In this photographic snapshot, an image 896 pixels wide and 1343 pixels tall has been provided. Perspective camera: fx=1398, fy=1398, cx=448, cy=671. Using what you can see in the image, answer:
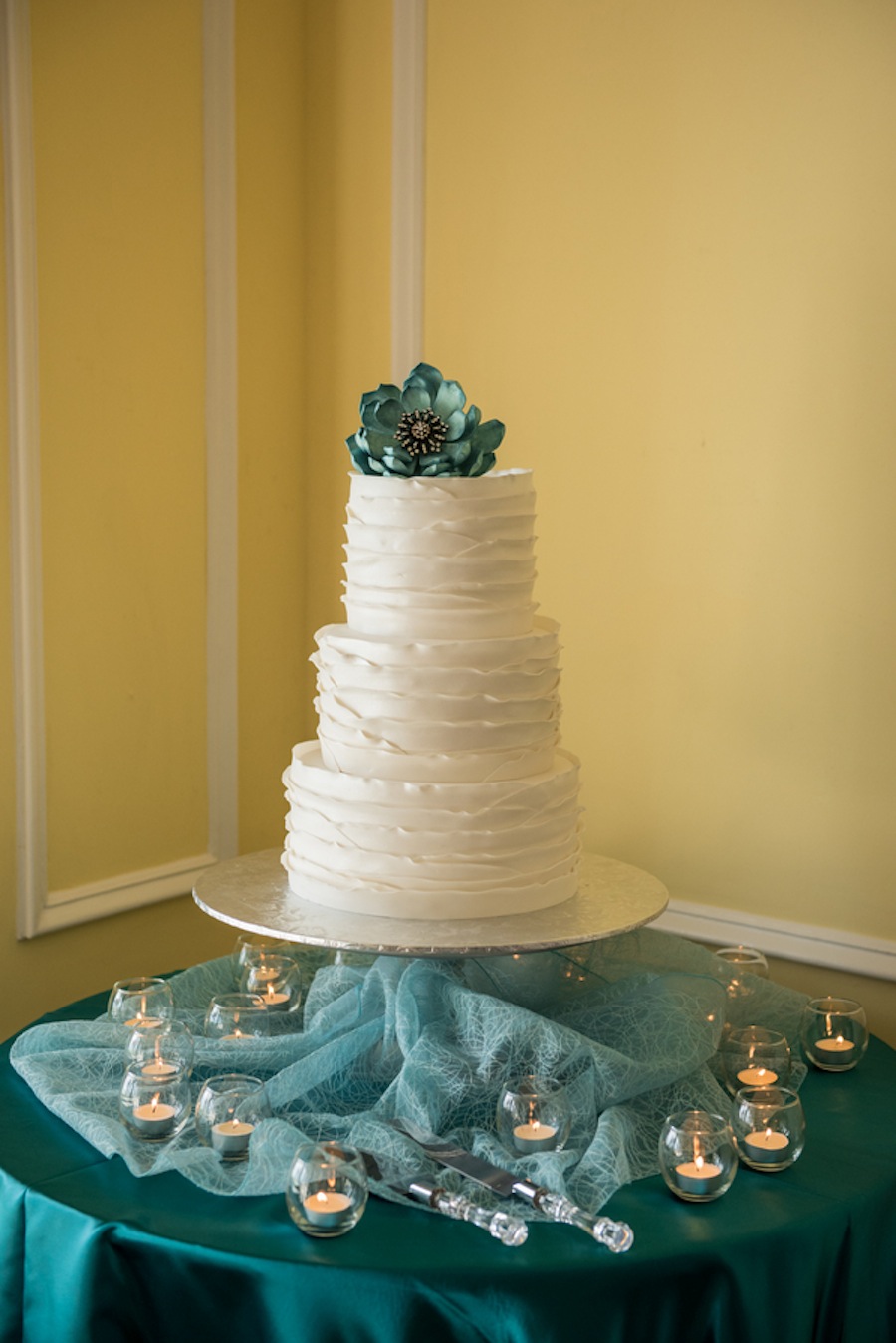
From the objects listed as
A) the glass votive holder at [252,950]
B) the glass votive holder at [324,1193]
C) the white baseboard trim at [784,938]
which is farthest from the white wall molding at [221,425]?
the glass votive holder at [324,1193]

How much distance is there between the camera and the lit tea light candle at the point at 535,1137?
1.57 meters

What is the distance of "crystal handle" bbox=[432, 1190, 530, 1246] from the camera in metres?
1.40

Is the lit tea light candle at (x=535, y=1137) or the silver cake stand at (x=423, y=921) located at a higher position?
the silver cake stand at (x=423, y=921)

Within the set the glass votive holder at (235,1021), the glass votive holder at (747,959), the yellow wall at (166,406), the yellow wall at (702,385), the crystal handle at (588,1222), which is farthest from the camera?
the yellow wall at (166,406)

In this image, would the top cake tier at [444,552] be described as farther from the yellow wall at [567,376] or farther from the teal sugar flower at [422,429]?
the yellow wall at [567,376]

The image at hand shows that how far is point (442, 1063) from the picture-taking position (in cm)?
169

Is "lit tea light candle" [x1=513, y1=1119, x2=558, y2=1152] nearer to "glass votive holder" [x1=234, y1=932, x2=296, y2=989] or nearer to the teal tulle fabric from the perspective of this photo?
the teal tulle fabric

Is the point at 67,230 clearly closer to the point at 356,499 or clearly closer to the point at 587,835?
the point at 356,499

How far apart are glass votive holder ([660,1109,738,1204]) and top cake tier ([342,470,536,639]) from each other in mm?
644

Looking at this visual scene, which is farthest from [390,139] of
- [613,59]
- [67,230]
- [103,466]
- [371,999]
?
[371,999]

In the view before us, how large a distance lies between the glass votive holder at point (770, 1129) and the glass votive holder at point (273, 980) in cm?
68

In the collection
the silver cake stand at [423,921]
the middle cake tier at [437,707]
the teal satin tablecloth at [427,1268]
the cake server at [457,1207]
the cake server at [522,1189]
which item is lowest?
the teal satin tablecloth at [427,1268]

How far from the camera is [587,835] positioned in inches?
105

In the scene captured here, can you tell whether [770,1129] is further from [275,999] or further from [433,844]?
[275,999]
